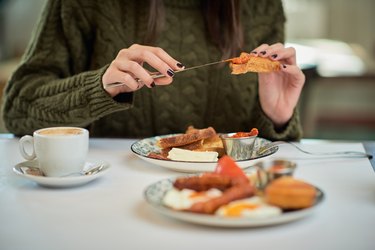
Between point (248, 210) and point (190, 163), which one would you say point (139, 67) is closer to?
point (190, 163)

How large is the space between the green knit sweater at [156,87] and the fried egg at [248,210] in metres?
0.66

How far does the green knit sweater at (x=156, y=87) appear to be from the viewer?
1.44 m

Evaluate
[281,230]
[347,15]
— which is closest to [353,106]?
[347,15]

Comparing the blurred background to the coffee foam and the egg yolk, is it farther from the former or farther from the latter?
the egg yolk

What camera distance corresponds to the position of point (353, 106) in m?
4.36

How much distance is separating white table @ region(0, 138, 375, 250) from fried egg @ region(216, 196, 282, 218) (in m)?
0.03


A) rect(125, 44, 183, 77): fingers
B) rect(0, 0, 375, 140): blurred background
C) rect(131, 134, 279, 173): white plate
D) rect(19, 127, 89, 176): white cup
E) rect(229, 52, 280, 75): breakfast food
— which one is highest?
rect(125, 44, 183, 77): fingers

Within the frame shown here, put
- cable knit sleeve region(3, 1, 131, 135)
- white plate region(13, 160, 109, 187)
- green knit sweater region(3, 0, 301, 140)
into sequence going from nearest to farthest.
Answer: white plate region(13, 160, 109, 187)
cable knit sleeve region(3, 1, 131, 135)
green knit sweater region(3, 0, 301, 140)

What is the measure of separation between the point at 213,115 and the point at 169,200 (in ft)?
2.67

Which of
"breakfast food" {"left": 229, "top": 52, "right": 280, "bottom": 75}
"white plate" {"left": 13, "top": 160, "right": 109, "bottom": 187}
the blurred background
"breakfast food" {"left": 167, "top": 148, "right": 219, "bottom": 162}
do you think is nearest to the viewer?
"white plate" {"left": 13, "top": 160, "right": 109, "bottom": 187}

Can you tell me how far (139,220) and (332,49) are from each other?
12.1ft

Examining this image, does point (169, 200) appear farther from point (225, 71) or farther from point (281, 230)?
point (225, 71)

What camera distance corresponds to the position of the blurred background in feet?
13.5

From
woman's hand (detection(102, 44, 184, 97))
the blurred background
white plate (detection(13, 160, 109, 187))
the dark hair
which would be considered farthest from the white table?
the blurred background
